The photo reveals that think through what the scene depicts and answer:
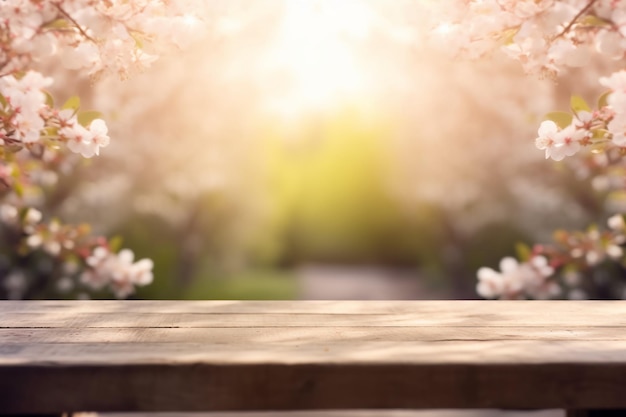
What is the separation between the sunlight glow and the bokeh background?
0.7 inches

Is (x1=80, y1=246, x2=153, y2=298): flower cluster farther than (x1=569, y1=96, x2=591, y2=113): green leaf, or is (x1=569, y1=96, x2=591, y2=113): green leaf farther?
(x1=80, y1=246, x2=153, y2=298): flower cluster

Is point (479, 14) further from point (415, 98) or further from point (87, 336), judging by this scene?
point (415, 98)

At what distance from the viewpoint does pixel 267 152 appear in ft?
20.3

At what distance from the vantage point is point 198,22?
1.85 m

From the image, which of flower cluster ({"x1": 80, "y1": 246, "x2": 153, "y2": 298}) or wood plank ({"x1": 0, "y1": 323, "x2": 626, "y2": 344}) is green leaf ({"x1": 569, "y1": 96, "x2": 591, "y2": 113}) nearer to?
wood plank ({"x1": 0, "y1": 323, "x2": 626, "y2": 344})

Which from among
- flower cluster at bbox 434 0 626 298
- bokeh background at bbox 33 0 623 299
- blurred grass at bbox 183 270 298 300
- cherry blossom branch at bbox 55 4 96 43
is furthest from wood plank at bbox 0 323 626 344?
blurred grass at bbox 183 270 298 300

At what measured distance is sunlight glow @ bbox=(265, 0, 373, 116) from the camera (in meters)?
4.97

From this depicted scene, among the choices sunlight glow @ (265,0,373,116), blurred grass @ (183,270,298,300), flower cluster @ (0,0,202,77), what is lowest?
blurred grass @ (183,270,298,300)

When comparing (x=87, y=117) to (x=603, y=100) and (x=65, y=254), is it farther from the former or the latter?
(x=65, y=254)

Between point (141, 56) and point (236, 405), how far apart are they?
935mm

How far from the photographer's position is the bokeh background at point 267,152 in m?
4.71

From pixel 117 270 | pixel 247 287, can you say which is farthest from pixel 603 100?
pixel 247 287

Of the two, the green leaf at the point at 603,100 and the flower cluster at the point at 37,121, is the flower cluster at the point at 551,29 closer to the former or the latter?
the green leaf at the point at 603,100

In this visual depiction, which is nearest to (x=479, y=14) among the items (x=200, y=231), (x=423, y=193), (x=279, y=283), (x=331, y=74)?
(x=200, y=231)
